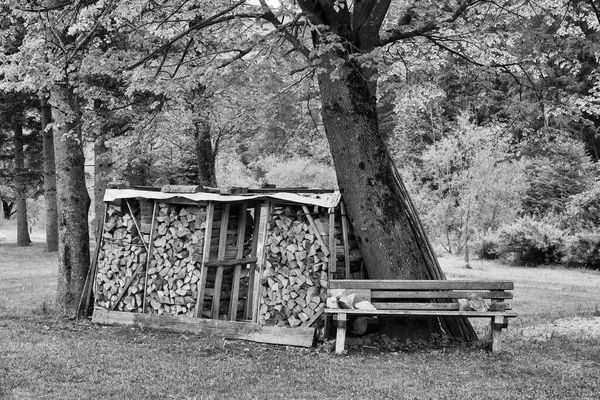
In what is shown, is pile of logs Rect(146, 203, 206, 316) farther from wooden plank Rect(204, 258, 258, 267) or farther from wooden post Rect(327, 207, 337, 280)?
wooden post Rect(327, 207, 337, 280)

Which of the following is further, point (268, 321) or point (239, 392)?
point (268, 321)

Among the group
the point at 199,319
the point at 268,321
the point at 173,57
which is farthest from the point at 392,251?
the point at 173,57

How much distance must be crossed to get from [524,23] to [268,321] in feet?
21.5

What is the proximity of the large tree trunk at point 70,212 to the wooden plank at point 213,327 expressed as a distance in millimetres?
695

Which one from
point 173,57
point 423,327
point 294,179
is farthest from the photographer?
point 294,179

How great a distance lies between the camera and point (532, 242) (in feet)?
75.8

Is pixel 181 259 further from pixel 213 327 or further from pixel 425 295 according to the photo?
pixel 425 295

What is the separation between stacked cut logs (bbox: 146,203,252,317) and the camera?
9773mm

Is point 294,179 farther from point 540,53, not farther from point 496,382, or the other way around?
point 496,382

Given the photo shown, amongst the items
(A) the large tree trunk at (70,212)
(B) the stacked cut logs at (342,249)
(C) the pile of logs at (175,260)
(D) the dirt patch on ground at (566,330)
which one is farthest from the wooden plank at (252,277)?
(D) the dirt patch on ground at (566,330)

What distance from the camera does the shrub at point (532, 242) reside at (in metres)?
23.0

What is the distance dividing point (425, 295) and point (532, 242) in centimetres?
1661

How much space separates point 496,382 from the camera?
21.1ft

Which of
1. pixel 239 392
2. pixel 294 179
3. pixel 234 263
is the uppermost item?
pixel 294 179
